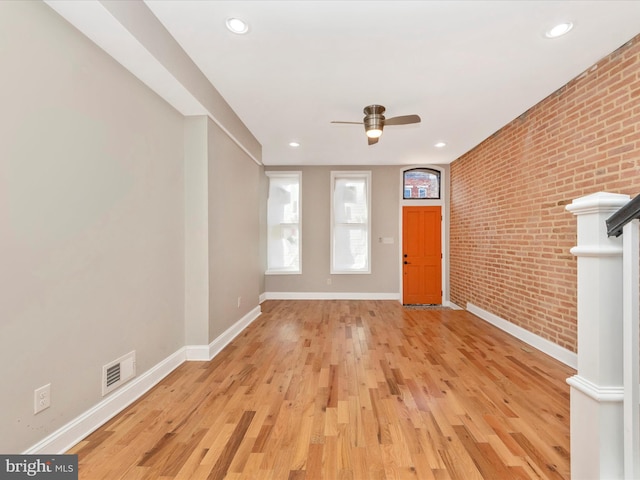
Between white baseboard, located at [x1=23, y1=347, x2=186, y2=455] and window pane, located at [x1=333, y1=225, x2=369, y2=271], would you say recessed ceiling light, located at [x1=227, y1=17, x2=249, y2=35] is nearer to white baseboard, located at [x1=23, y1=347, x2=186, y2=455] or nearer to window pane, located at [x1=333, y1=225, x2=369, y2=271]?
white baseboard, located at [x1=23, y1=347, x2=186, y2=455]

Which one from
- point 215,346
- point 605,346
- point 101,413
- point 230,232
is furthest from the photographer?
point 230,232

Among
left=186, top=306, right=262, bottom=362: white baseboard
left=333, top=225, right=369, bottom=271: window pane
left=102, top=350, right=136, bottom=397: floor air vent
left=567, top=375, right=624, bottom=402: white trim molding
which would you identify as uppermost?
left=333, top=225, right=369, bottom=271: window pane

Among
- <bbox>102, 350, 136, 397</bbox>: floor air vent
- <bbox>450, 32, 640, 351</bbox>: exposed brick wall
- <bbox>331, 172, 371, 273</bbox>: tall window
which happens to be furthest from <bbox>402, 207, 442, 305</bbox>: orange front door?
<bbox>102, 350, 136, 397</bbox>: floor air vent

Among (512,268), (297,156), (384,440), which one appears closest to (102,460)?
(384,440)

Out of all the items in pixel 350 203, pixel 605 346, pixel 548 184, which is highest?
pixel 350 203

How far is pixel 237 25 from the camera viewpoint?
2.06 metres

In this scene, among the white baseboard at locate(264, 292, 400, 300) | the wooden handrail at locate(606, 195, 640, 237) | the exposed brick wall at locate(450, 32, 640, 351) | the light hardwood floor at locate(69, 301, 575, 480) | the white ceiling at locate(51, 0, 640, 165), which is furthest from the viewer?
the white baseboard at locate(264, 292, 400, 300)

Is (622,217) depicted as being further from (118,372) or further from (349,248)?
(349,248)

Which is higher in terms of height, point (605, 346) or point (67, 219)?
point (67, 219)

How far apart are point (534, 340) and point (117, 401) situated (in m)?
3.98

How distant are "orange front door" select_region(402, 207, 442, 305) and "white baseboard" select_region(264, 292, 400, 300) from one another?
45 centimetres

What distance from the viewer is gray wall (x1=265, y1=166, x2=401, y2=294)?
19.8ft

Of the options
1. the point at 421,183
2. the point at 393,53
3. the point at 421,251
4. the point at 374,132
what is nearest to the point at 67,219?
the point at 393,53

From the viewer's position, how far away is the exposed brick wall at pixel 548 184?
2.34 m
